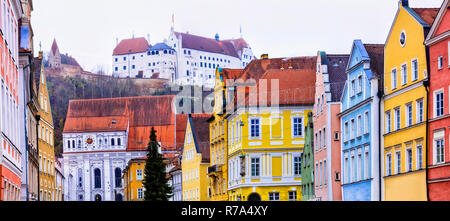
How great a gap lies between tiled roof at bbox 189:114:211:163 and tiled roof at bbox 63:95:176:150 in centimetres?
3695

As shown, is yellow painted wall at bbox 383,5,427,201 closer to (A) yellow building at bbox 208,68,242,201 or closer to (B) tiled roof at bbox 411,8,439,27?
(B) tiled roof at bbox 411,8,439,27

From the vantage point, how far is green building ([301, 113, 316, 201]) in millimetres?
62450

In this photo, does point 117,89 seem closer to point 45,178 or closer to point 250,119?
point 250,119

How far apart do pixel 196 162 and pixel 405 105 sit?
164 feet

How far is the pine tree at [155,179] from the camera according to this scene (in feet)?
284

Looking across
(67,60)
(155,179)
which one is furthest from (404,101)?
(67,60)

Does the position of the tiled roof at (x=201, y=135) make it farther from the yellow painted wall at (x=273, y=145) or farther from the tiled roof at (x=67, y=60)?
the tiled roof at (x=67, y=60)

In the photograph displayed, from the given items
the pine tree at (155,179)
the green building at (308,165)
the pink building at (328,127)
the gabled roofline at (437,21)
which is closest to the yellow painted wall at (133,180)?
the pine tree at (155,179)

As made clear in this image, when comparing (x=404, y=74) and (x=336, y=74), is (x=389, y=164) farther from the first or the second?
(x=336, y=74)

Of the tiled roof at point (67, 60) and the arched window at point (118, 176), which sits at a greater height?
the tiled roof at point (67, 60)

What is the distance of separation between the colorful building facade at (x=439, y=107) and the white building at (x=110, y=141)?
97242 millimetres

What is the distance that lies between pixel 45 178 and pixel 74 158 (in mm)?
84396

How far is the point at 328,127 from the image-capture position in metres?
56.9
